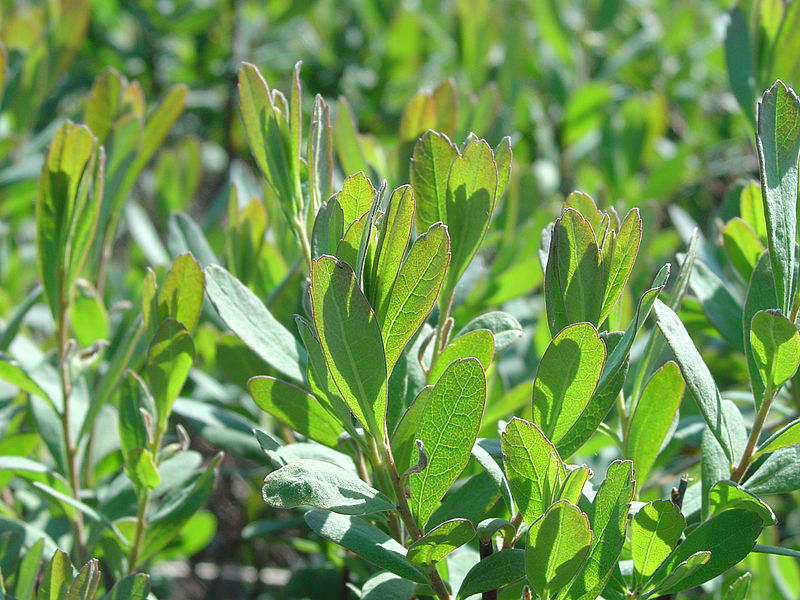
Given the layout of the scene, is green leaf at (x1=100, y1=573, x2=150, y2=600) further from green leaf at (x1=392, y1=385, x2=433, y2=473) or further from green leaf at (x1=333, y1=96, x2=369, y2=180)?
green leaf at (x1=333, y1=96, x2=369, y2=180)

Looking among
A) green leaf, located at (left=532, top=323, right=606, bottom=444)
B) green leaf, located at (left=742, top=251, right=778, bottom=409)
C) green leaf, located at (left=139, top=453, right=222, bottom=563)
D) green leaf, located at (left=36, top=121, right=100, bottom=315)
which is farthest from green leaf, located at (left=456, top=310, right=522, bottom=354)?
green leaf, located at (left=36, top=121, right=100, bottom=315)

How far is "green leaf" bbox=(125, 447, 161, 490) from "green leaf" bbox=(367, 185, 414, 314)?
0.35 metres

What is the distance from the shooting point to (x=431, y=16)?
7.48ft

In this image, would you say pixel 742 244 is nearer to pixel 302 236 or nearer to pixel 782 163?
pixel 782 163

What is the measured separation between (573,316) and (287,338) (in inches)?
10.8

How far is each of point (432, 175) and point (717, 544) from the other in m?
0.40

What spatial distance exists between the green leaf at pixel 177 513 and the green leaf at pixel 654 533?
44cm

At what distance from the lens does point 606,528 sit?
0.67 meters

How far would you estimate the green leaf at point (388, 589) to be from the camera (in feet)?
2.40

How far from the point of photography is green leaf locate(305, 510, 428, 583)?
69 cm

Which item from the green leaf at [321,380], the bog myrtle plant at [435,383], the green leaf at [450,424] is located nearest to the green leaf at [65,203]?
the bog myrtle plant at [435,383]

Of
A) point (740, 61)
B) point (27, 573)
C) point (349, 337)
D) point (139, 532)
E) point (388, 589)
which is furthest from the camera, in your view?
point (740, 61)

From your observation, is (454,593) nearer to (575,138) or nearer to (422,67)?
(575,138)

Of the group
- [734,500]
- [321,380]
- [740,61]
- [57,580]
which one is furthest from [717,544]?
[740,61]
